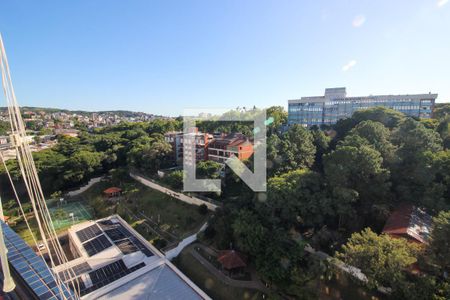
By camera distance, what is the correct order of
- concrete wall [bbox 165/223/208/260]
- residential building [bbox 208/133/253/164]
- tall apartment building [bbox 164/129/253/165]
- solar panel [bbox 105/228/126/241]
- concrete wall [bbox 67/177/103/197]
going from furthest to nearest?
concrete wall [bbox 67/177/103/197] → tall apartment building [bbox 164/129/253/165] → residential building [bbox 208/133/253/164] → solar panel [bbox 105/228/126/241] → concrete wall [bbox 165/223/208/260]

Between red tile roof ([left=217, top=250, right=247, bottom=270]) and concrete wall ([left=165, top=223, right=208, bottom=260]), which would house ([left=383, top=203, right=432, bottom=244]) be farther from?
concrete wall ([left=165, top=223, right=208, bottom=260])

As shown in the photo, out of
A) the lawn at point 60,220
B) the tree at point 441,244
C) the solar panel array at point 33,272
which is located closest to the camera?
the solar panel array at point 33,272

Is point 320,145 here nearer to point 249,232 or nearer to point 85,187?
point 249,232

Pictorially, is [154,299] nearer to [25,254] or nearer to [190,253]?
[190,253]

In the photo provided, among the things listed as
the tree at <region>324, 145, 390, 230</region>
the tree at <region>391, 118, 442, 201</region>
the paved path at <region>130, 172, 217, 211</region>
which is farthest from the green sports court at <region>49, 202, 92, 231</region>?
the tree at <region>391, 118, 442, 201</region>

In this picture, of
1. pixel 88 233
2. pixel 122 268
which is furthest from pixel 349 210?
pixel 88 233

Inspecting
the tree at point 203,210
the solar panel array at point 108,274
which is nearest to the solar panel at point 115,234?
the solar panel array at point 108,274

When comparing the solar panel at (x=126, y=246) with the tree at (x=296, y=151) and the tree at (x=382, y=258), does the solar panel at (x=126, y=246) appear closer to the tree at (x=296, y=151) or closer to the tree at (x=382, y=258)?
the tree at (x=296, y=151)
